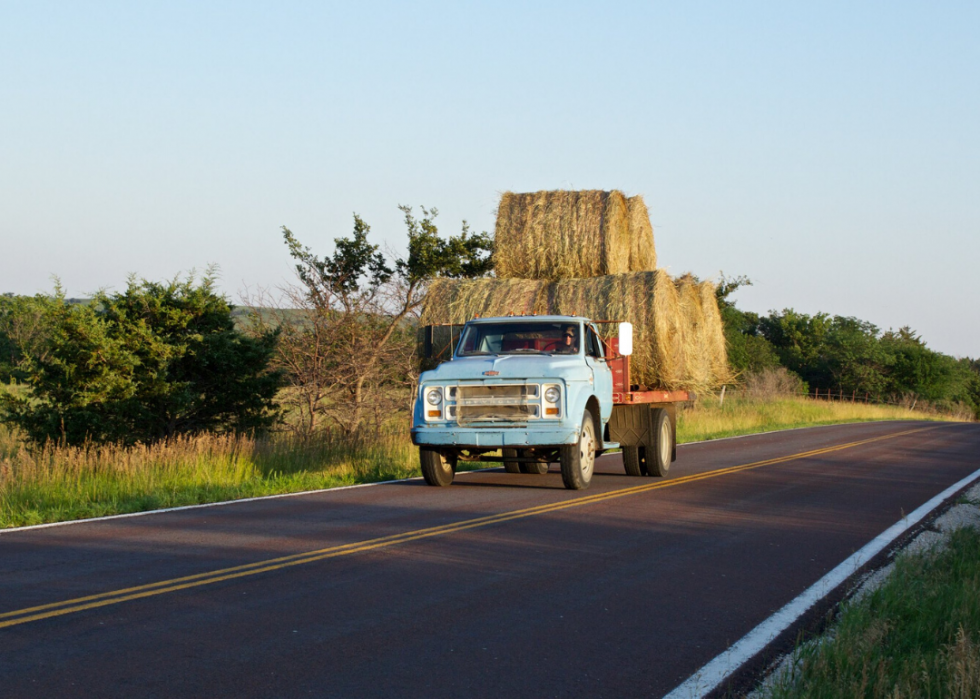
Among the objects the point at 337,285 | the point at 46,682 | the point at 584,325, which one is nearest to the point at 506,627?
the point at 46,682

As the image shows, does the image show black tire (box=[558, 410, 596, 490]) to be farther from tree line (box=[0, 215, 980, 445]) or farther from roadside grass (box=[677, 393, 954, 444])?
roadside grass (box=[677, 393, 954, 444])

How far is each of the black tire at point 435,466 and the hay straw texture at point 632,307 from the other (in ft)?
16.0

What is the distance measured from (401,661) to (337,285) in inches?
604

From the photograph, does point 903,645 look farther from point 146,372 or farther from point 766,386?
point 766,386

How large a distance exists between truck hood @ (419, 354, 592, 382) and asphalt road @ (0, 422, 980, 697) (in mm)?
1537

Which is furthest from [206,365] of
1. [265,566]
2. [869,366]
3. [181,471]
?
[869,366]

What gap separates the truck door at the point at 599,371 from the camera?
1466 cm

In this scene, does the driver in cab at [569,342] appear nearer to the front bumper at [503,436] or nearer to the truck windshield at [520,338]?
the truck windshield at [520,338]

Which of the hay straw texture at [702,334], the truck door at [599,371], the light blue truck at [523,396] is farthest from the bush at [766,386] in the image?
the light blue truck at [523,396]

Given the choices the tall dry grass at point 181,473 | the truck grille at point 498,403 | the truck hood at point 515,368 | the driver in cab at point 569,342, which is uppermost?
the driver in cab at point 569,342

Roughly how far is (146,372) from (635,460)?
9.60 m

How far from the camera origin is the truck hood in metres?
13.6

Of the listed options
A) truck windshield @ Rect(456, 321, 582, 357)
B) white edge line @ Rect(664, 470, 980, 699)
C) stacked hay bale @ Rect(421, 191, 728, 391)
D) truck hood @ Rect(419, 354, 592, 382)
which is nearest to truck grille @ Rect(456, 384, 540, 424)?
truck hood @ Rect(419, 354, 592, 382)

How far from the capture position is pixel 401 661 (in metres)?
5.69
